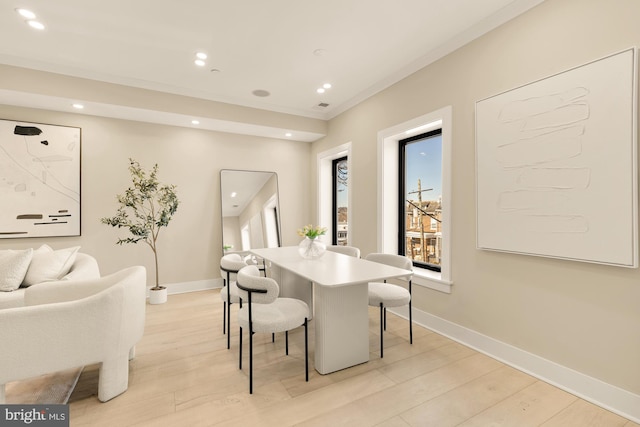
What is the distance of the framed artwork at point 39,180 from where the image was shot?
138 inches

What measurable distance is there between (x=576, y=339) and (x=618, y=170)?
1157 mm

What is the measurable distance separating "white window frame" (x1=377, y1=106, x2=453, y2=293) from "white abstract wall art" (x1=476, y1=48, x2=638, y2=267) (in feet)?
1.09

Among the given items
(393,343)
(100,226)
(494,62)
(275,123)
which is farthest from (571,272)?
(100,226)

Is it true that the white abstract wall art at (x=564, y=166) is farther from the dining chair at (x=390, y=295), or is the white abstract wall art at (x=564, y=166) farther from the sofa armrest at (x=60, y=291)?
the sofa armrest at (x=60, y=291)

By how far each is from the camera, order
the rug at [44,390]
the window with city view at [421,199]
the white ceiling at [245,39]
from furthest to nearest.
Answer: the window with city view at [421,199] < the white ceiling at [245,39] < the rug at [44,390]

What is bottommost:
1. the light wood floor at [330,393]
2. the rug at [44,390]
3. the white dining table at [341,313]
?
the light wood floor at [330,393]

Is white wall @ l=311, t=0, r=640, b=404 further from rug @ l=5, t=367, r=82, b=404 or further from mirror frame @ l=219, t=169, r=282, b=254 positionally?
rug @ l=5, t=367, r=82, b=404

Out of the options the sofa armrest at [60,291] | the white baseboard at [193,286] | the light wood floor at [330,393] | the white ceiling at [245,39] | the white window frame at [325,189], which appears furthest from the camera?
the white window frame at [325,189]

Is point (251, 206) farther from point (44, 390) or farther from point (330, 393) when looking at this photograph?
point (330, 393)

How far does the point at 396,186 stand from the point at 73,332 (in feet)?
11.3

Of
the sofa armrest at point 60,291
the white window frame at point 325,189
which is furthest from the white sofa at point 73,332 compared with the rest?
the white window frame at point 325,189

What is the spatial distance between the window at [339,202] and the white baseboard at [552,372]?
248 centimetres

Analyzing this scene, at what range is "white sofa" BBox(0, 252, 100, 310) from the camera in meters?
2.46

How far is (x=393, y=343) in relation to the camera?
9.05 feet
